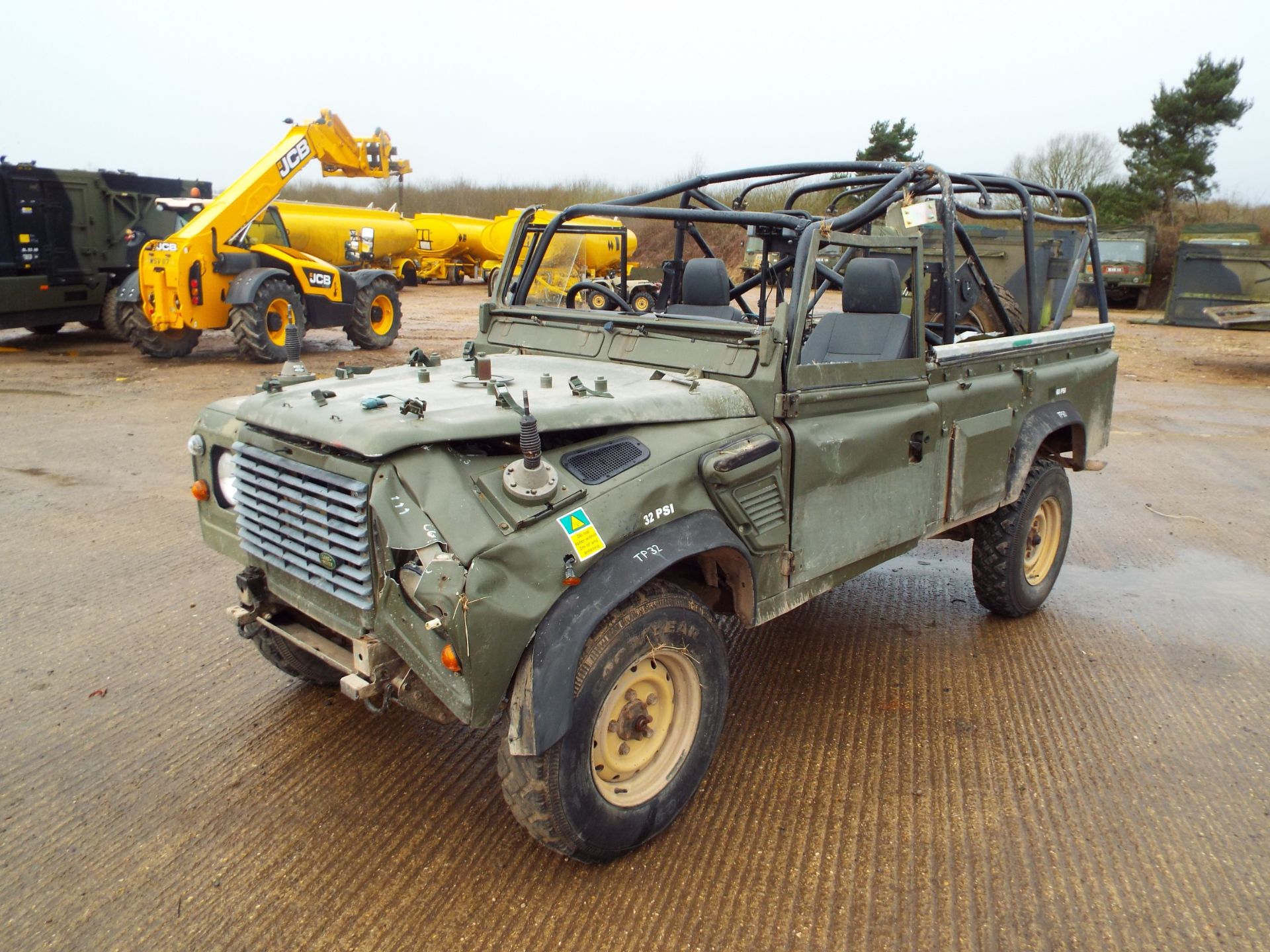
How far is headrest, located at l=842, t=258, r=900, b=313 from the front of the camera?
13.4 feet

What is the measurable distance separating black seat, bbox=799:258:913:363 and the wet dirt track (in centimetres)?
140

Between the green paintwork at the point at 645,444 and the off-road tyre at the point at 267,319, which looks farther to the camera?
the off-road tyre at the point at 267,319

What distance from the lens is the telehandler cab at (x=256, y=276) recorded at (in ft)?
39.5

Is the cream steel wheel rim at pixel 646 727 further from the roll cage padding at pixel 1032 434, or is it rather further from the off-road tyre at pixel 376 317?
the off-road tyre at pixel 376 317

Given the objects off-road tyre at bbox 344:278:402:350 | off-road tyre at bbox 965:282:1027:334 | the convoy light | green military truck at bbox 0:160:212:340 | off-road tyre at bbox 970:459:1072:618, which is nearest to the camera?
the convoy light

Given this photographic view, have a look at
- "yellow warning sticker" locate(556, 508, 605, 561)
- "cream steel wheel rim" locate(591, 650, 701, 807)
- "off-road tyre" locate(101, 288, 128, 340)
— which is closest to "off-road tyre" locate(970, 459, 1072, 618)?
"cream steel wheel rim" locate(591, 650, 701, 807)

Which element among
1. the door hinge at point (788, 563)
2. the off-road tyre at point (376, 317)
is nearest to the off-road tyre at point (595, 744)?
the door hinge at point (788, 563)

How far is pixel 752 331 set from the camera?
3480 mm

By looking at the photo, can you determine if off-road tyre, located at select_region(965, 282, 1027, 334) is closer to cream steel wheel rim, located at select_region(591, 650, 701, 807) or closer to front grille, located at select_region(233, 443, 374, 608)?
cream steel wheel rim, located at select_region(591, 650, 701, 807)

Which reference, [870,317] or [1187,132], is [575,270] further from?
[1187,132]

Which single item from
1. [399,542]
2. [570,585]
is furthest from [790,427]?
[399,542]

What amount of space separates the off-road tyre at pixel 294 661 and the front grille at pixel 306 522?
69 cm

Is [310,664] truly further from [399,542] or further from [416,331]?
[416,331]

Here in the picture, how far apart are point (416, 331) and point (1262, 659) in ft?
47.4
